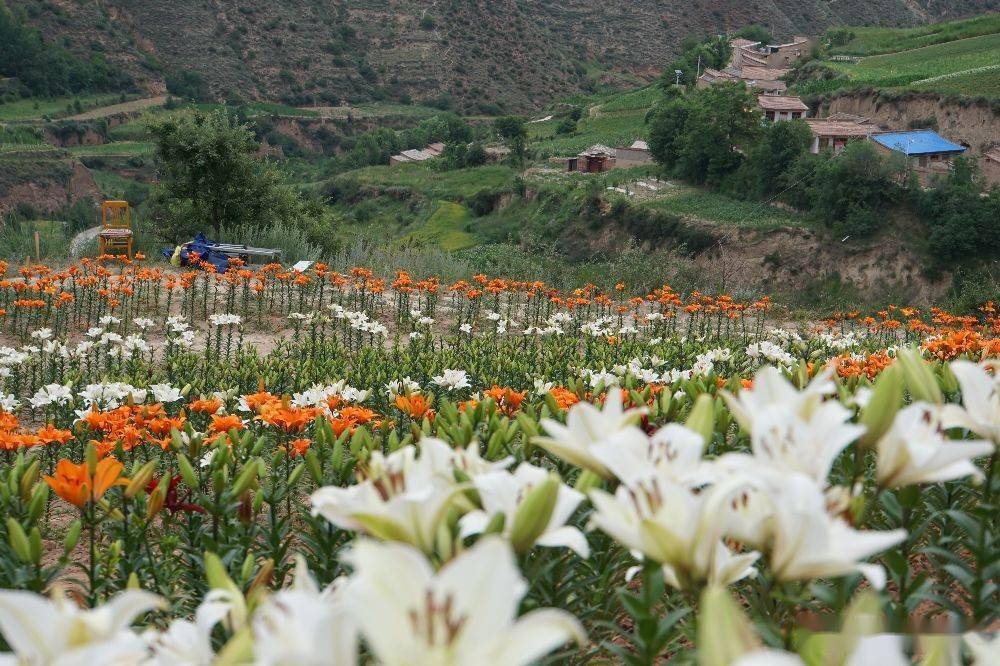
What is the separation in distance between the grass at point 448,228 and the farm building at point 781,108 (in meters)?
12.3

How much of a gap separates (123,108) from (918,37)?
46394 millimetres

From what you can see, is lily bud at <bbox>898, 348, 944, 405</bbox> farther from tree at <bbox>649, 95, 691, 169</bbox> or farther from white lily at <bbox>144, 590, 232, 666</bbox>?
tree at <bbox>649, 95, 691, 169</bbox>

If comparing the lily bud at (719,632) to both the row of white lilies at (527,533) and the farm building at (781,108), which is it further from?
the farm building at (781,108)

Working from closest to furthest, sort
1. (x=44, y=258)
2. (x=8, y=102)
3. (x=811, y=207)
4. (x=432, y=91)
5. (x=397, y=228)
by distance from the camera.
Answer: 1. (x=44, y=258)
2. (x=811, y=207)
3. (x=397, y=228)
4. (x=8, y=102)
5. (x=432, y=91)

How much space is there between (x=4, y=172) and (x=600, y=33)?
5142 centimetres

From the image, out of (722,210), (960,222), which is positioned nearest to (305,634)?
(960,222)

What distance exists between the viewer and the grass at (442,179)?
40.3 m

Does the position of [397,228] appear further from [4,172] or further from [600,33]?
[600,33]

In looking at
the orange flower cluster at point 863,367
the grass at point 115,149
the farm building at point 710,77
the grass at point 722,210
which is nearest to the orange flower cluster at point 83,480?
the orange flower cluster at point 863,367

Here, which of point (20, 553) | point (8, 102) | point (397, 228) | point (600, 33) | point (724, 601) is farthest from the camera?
point (600, 33)

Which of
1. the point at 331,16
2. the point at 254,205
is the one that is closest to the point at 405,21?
the point at 331,16

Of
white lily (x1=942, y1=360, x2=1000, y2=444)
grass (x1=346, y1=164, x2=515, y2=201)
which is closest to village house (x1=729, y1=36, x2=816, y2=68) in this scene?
grass (x1=346, y1=164, x2=515, y2=201)

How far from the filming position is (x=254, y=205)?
15766mm

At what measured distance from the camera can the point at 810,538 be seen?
100cm
